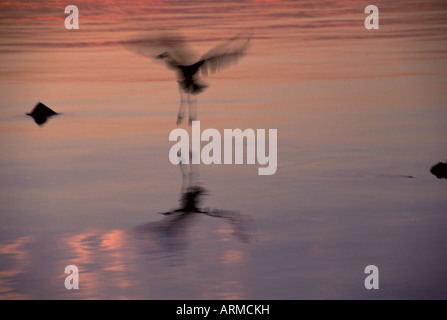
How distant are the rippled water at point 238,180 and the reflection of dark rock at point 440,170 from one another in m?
0.13

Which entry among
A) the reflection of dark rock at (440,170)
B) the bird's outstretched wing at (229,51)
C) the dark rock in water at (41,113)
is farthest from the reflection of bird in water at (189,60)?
the reflection of dark rock at (440,170)

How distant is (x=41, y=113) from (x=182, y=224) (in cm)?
606

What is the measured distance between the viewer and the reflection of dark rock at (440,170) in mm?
10352

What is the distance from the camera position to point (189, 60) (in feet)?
54.5

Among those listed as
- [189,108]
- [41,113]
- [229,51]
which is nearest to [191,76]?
[189,108]

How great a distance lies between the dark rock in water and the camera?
1404cm

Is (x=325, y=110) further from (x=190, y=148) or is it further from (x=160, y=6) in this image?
(x=160, y=6)

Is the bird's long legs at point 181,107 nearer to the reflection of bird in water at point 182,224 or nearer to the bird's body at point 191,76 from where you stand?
the bird's body at point 191,76

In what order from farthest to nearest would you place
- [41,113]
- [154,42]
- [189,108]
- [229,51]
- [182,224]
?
[154,42] → [229,51] → [189,108] → [41,113] → [182,224]

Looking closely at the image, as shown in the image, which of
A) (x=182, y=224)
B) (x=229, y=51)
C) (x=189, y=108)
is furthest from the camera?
(x=229, y=51)

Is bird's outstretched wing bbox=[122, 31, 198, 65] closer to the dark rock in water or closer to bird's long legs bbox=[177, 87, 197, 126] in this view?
bird's long legs bbox=[177, 87, 197, 126]

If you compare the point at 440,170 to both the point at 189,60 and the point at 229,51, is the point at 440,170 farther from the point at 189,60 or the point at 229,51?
the point at 229,51

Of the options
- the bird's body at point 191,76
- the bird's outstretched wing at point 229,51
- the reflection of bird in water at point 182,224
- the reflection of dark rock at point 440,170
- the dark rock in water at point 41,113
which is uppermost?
the bird's outstretched wing at point 229,51

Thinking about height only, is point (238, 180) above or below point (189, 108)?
below
